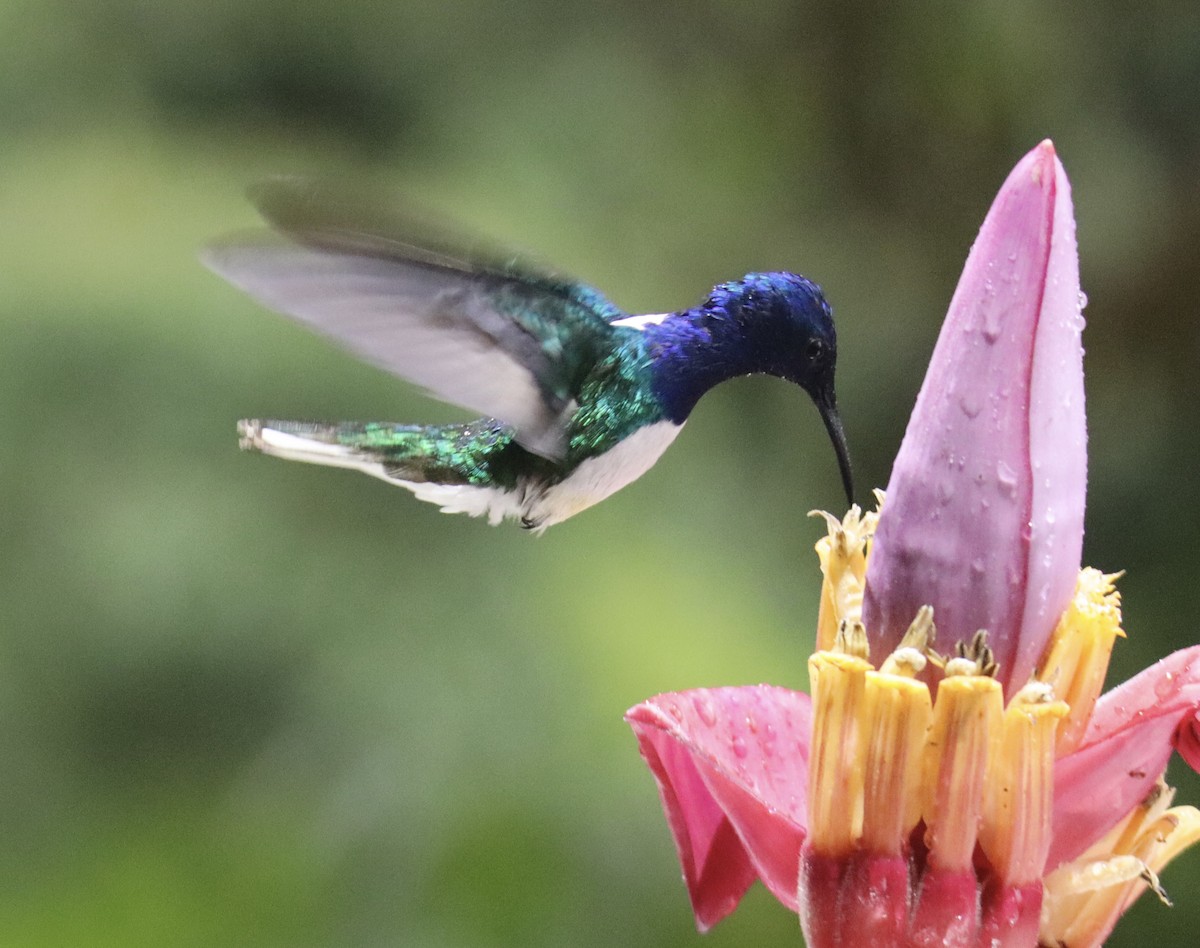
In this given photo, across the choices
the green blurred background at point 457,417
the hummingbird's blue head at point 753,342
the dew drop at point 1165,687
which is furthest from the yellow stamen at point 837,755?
the green blurred background at point 457,417

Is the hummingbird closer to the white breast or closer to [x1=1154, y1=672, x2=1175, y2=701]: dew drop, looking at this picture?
the white breast

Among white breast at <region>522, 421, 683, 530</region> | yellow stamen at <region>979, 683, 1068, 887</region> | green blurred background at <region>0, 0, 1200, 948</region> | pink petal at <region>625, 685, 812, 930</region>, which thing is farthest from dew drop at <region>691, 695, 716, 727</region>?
green blurred background at <region>0, 0, 1200, 948</region>

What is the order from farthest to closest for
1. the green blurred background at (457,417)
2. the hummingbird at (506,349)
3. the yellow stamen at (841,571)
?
the green blurred background at (457,417) → the hummingbird at (506,349) → the yellow stamen at (841,571)

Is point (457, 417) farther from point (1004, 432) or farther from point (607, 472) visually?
point (1004, 432)

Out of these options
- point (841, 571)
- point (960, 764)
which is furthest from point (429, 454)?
point (960, 764)

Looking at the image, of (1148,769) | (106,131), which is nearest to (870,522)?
(1148,769)

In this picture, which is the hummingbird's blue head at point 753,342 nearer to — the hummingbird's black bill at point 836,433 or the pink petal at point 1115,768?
the hummingbird's black bill at point 836,433
